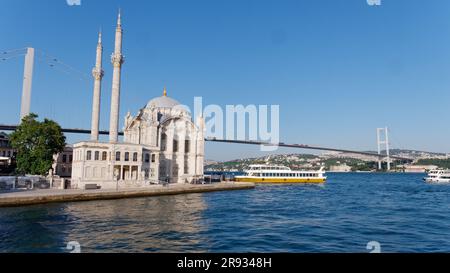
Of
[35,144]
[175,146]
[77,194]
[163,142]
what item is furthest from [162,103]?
[77,194]

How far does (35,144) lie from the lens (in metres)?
37.1

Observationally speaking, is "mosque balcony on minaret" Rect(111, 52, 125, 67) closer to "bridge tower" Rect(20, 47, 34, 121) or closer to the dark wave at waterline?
the dark wave at waterline

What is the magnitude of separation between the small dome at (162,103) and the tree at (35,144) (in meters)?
19.8

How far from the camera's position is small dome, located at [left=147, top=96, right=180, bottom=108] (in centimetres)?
5547

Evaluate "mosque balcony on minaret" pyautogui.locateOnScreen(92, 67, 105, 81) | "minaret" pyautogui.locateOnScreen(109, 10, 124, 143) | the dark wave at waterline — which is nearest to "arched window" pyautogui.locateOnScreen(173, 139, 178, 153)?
"minaret" pyautogui.locateOnScreen(109, 10, 124, 143)

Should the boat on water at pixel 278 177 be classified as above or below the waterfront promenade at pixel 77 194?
above

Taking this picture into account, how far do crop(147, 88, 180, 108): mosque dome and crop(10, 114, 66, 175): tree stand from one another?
19.8 m

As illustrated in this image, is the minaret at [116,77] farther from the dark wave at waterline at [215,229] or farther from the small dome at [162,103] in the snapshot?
the dark wave at waterline at [215,229]

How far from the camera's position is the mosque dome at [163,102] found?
55.5 meters

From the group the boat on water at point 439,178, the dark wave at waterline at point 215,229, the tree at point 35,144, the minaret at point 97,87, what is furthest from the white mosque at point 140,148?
the boat on water at point 439,178
